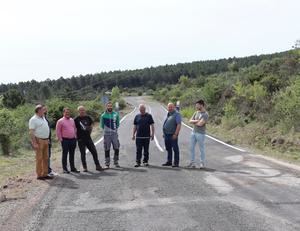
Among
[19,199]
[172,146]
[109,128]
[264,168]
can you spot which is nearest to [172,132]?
[172,146]

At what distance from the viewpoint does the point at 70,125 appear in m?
13.5

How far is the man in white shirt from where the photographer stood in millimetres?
12516

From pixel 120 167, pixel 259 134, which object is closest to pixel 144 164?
pixel 120 167

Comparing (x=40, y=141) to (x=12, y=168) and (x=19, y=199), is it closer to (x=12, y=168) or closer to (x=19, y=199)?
(x=19, y=199)

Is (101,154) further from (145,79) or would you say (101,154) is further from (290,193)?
(145,79)

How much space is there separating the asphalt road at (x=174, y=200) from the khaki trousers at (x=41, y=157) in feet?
1.64

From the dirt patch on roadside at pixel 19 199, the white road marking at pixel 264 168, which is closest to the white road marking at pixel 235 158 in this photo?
the white road marking at pixel 264 168

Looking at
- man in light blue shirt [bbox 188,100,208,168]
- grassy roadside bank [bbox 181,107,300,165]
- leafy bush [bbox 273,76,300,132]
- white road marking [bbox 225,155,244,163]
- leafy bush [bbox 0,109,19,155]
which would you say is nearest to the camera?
man in light blue shirt [bbox 188,100,208,168]

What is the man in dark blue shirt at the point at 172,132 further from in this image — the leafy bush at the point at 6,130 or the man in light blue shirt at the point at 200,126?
the leafy bush at the point at 6,130

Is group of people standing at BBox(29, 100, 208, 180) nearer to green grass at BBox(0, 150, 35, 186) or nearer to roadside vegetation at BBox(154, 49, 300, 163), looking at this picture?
green grass at BBox(0, 150, 35, 186)

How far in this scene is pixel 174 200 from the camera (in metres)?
9.29

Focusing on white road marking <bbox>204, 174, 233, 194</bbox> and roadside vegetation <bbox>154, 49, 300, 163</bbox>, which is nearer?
white road marking <bbox>204, 174, 233, 194</bbox>

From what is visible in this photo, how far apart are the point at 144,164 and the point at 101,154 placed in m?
4.91

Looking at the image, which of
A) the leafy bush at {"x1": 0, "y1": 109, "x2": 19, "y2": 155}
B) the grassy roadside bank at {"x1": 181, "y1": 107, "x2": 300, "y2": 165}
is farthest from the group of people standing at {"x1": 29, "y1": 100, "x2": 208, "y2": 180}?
the leafy bush at {"x1": 0, "y1": 109, "x2": 19, "y2": 155}
